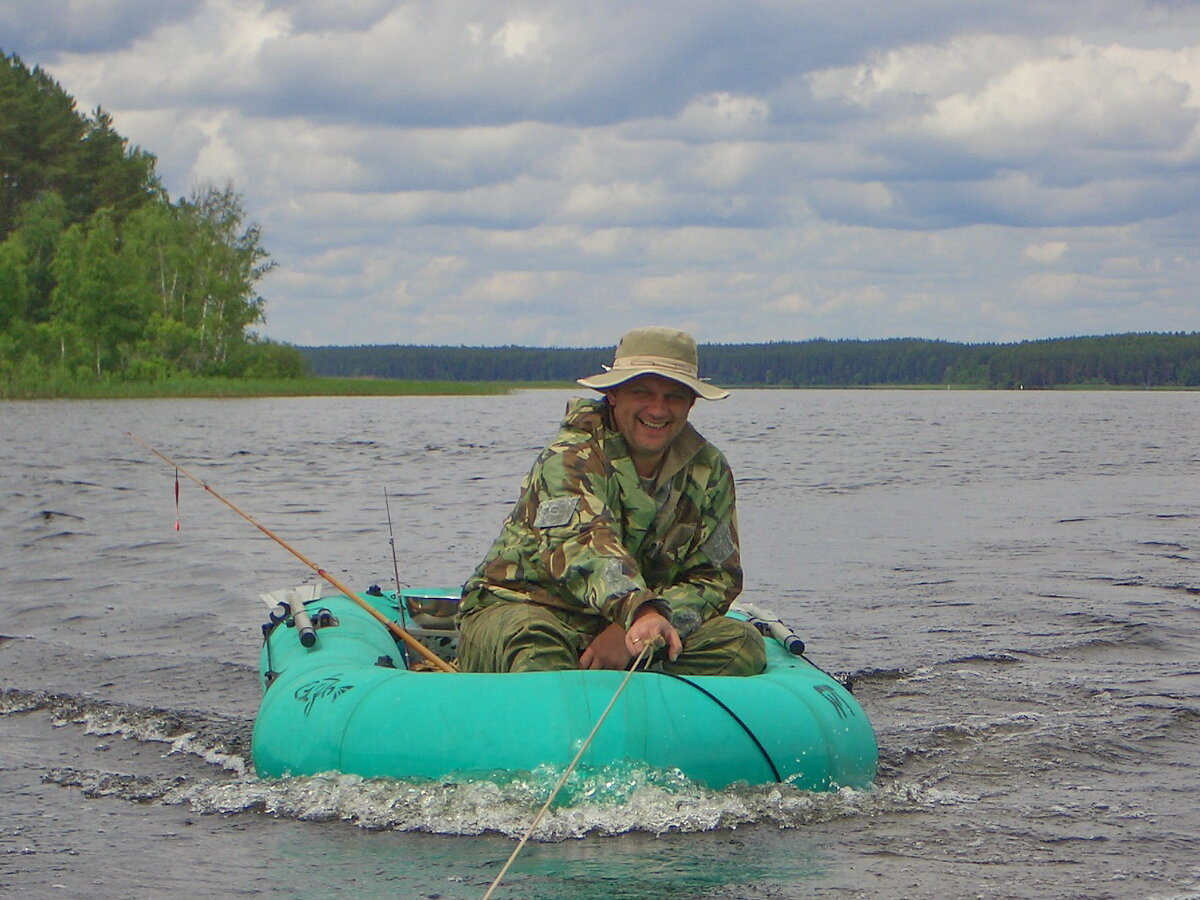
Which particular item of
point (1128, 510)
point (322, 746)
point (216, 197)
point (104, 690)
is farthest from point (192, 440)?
point (216, 197)

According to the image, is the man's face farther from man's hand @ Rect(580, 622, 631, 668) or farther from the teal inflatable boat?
the teal inflatable boat

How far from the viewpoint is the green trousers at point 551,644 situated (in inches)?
210

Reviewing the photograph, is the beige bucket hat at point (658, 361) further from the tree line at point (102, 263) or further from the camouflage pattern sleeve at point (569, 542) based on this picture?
the tree line at point (102, 263)

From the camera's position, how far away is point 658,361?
538 centimetres

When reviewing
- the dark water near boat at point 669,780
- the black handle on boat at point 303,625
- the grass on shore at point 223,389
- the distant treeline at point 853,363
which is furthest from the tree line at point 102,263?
the distant treeline at point 853,363

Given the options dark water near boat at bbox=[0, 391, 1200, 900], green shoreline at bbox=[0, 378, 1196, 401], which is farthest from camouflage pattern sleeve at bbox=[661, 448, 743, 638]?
green shoreline at bbox=[0, 378, 1196, 401]

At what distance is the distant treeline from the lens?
138 m

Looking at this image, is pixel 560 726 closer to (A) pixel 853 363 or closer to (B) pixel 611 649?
(B) pixel 611 649

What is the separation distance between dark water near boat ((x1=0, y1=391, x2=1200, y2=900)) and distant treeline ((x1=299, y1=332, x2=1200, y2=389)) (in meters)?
122

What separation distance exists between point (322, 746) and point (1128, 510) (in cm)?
1408

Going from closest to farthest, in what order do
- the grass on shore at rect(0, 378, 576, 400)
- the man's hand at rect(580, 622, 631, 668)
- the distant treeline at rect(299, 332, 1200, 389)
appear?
the man's hand at rect(580, 622, 631, 668)
the grass on shore at rect(0, 378, 576, 400)
the distant treeline at rect(299, 332, 1200, 389)

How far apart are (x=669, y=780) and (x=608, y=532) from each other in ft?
2.92

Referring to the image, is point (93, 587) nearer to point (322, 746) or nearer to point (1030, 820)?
point (322, 746)

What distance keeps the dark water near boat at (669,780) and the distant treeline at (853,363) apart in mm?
121706
